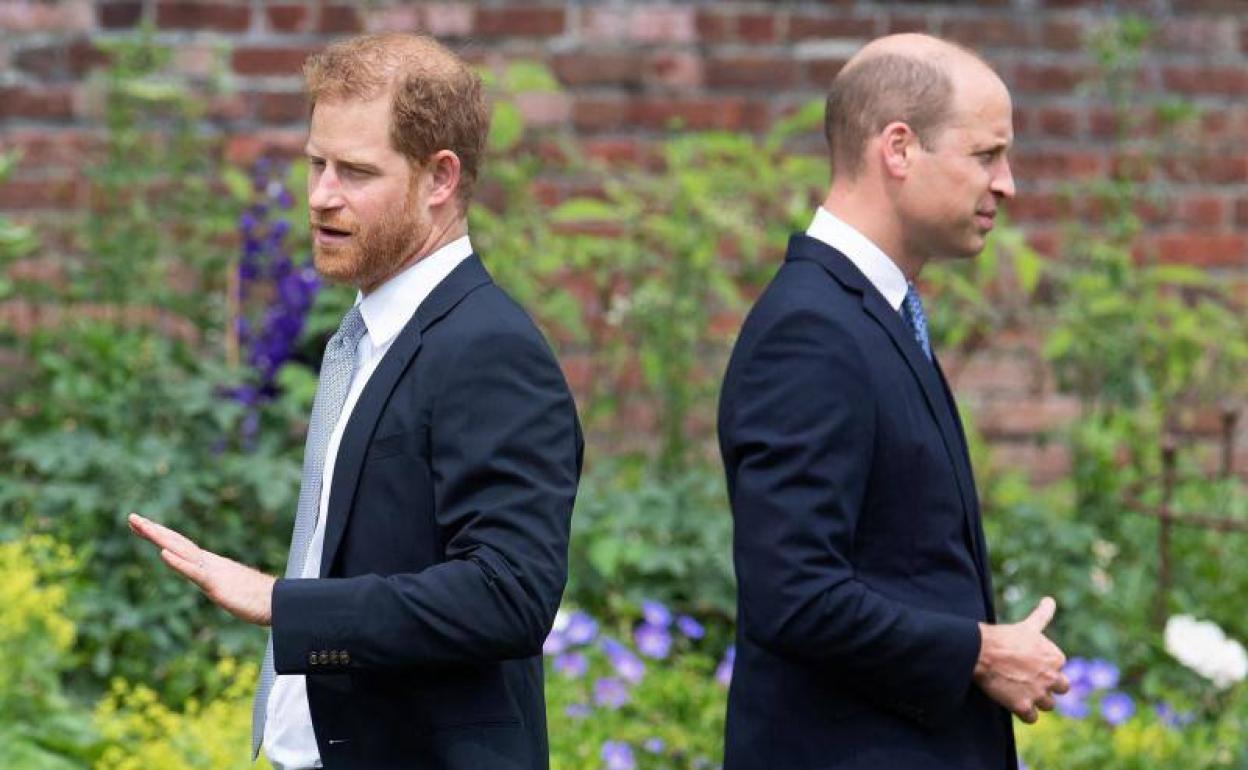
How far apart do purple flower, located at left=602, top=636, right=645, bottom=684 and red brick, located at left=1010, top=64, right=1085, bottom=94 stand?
2401 millimetres

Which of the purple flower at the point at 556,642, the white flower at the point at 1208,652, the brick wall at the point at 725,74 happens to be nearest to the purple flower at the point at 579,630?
the purple flower at the point at 556,642

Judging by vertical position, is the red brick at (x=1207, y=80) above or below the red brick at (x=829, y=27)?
below

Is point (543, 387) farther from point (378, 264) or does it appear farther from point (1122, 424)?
point (1122, 424)

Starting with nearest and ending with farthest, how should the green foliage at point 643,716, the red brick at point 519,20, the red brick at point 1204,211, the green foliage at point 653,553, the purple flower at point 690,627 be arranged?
1. the green foliage at point 643,716
2. the purple flower at point 690,627
3. the green foliage at point 653,553
4. the red brick at point 519,20
5. the red brick at point 1204,211

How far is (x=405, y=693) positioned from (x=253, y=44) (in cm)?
364

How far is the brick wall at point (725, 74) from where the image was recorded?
5961 mm

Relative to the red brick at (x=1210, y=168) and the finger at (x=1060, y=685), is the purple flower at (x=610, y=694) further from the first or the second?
the red brick at (x=1210, y=168)

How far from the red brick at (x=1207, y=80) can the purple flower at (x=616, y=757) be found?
3.02 metres

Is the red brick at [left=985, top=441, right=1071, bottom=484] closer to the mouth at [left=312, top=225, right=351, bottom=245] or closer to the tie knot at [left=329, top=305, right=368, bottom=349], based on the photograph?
the tie knot at [left=329, top=305, right=368, bottom=349]

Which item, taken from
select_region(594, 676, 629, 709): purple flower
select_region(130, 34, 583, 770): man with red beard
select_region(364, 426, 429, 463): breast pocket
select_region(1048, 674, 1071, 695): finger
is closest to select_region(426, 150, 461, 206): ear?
select_region(130, 34, 583, 770): man with red beard

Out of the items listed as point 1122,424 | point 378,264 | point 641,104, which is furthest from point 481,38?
point 378,264

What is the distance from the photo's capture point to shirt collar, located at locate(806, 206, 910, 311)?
10.2 ft

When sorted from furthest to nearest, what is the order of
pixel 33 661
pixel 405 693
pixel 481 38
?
pixel 481 38
pixel 33 661
pixel 405 693

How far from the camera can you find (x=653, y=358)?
5656 millimetres
